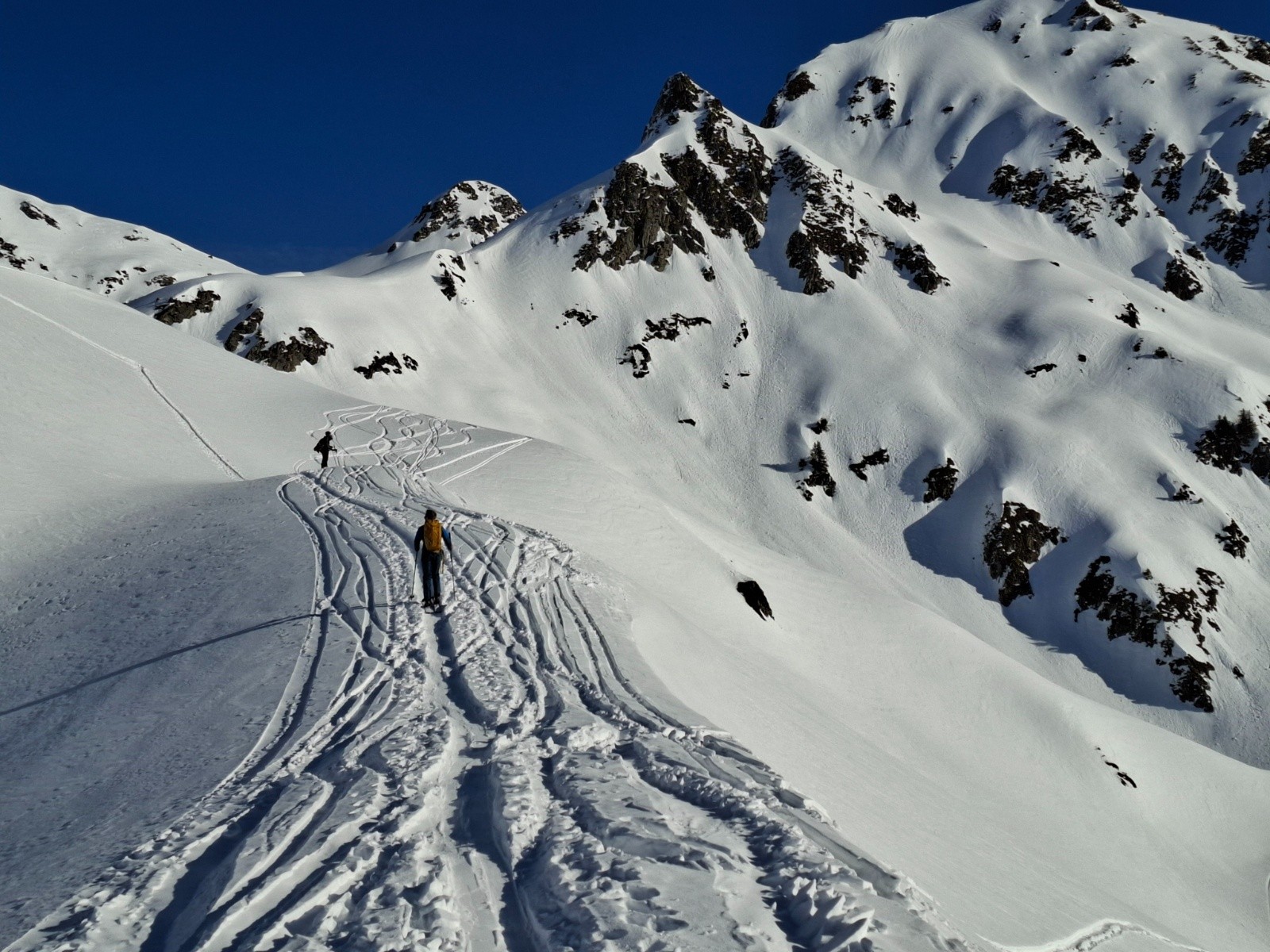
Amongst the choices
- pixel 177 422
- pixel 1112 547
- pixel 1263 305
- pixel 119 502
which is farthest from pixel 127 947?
pixel 1263 305

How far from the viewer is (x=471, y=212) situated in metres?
123

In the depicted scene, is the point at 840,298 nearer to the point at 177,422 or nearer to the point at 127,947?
the point at 177,422

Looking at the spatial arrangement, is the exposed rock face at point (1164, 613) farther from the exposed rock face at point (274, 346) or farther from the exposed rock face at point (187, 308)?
the exposed rock face at point (187, 308)

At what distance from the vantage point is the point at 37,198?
12262 cm

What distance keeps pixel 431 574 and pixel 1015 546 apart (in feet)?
170

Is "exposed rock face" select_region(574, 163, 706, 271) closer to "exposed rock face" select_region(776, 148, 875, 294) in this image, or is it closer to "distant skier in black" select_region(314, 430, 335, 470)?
"exposed rock face" select_region(776, 148, 875, 294)

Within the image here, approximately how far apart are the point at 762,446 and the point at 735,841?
58.5 m

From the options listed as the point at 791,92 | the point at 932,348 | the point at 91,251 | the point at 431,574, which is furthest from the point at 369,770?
the point at 791,92

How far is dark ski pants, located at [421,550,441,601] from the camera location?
38.9 ft

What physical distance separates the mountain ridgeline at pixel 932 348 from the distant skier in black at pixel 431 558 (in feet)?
146

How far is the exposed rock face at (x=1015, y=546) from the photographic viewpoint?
175 feet

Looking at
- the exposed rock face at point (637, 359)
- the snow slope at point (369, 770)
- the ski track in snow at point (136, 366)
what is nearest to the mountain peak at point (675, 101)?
the exposed rock face at point (637, 359)

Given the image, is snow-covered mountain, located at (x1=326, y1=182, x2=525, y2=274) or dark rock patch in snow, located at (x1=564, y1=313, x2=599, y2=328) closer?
dark rock patch in snow, located at (x1=564, y1=313, x2=599, y2=328)

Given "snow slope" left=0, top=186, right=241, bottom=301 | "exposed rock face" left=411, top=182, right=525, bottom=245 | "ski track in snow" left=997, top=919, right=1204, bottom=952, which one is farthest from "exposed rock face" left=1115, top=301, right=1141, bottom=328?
"snow slope" left=0, top=186, right=241, bottom=301
